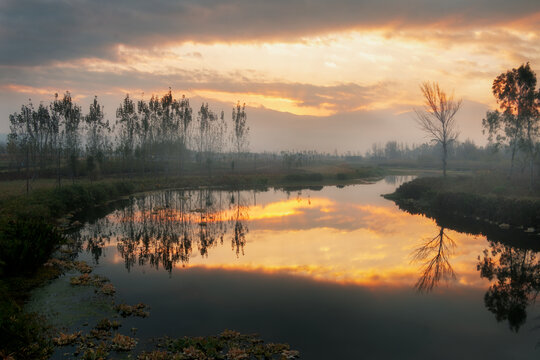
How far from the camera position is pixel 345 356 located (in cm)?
924

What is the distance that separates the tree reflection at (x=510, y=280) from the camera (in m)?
12.3

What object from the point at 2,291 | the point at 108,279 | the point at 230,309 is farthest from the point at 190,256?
the point at 2,291

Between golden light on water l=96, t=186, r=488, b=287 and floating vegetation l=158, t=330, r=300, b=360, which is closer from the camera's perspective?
floating vegetation l=158, t=330, r=300, b=360

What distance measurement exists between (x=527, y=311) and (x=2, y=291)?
18.2 metres

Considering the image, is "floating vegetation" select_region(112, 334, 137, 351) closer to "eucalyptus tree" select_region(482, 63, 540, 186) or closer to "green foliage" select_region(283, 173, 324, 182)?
"eucalyptus tree" select_region(482, 63, 540, 186)

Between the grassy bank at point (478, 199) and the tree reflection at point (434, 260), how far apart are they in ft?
22.1

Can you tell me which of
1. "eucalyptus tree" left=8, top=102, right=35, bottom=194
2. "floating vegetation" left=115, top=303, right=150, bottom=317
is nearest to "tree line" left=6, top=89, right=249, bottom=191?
"eucalyptus tree" left=8, top=102, right=35, bottom=194

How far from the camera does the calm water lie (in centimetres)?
1034

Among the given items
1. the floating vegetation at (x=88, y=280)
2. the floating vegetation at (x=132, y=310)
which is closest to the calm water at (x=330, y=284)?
the floating vegetation at (x=132, y=310)

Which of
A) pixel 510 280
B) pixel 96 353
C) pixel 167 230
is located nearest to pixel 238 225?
pixel 167 230

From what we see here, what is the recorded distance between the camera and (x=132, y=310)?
11.7 metres

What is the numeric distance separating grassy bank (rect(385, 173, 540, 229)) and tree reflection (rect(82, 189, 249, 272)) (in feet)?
62.9

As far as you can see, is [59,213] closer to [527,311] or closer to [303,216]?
[303,216]

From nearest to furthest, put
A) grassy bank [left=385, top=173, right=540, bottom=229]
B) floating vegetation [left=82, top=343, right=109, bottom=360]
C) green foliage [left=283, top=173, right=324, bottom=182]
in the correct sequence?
floating vegetation [left=82, top=343, right=109, bottom=360]
grassy bank [left=385, top=173, right=540, bottom=229]
green foliage [left=283, top=173, right=324, bottom=182]
